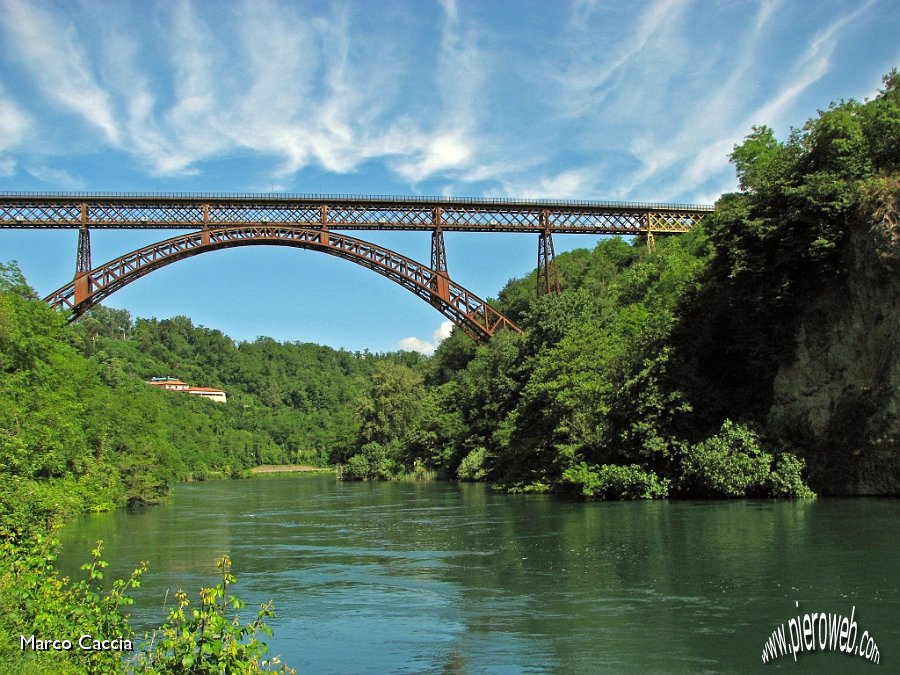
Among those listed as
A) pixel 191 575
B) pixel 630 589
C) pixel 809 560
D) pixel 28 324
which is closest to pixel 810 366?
pixel 809 560

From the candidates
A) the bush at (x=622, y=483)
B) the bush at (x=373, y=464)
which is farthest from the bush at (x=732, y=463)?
the bush at (x=373, y=464)

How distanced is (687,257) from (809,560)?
2910 centimetres

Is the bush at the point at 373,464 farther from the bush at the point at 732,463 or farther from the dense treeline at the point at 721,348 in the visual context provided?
the bush at the point at 732,463

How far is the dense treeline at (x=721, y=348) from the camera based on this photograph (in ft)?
79.6

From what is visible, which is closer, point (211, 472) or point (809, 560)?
point (809, 560)

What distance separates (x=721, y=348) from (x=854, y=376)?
495 centimetres

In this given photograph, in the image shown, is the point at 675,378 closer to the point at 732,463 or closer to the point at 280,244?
the point at 732,463

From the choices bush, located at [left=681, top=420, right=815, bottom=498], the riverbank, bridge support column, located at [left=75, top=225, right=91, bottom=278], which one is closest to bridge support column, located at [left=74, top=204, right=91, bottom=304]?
bridge support column, located at [left=75, top=225, right=91, bottom=278]

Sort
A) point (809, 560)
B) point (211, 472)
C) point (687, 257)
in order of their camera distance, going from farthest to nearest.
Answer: point (211, 472), point (687, 257), point (809, 560)

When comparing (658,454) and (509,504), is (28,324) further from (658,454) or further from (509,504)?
(658,454)

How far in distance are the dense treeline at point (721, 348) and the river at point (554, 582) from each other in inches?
104

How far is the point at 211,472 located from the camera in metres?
82.5

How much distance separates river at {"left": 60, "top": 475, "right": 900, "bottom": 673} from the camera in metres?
8.87

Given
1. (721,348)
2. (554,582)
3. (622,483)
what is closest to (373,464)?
(622,483)
